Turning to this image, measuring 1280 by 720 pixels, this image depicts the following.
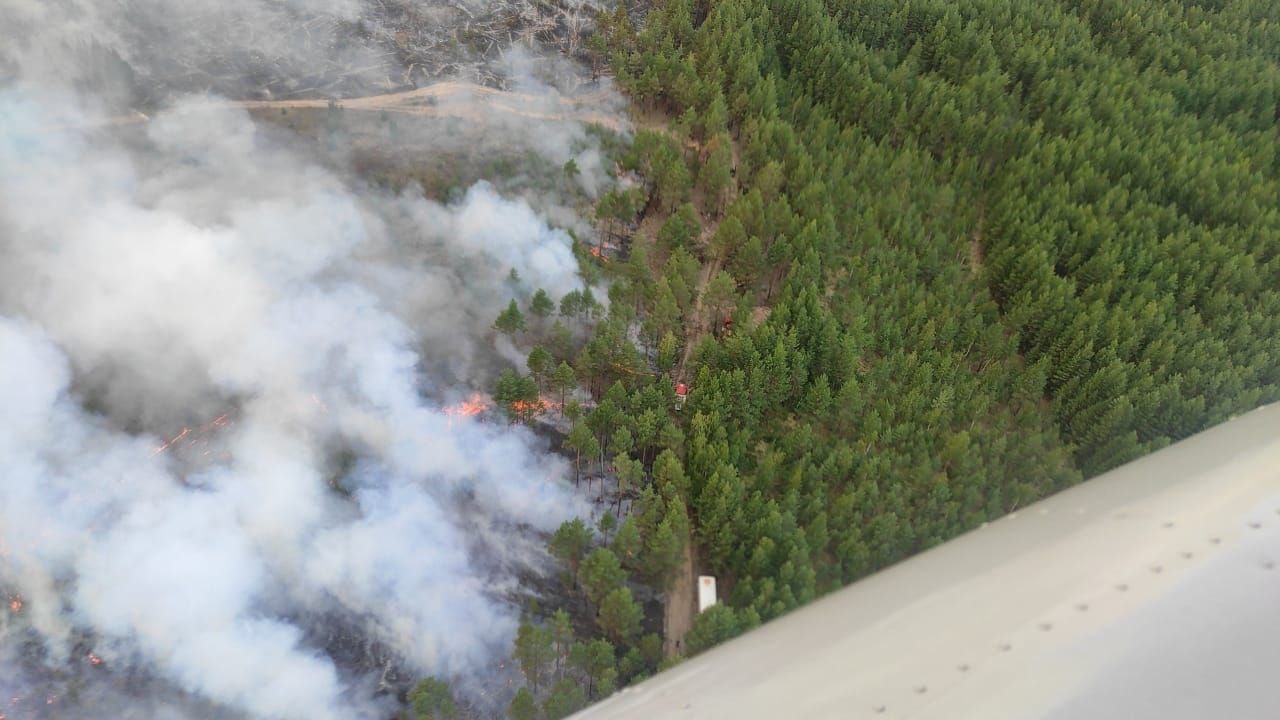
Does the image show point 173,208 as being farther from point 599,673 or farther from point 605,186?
point 599,673

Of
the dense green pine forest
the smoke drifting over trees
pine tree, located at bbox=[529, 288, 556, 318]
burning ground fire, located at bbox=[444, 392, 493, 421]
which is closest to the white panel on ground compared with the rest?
Result: the dense green pine forest

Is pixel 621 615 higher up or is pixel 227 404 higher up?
pixel 227 404

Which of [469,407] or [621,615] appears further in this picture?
[469,407]

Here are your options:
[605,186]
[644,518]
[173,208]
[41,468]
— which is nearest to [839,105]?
[605,186]

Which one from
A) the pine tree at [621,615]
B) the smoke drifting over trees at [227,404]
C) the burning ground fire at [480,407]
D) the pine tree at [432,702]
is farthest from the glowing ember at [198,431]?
the pine tree at [621,615]

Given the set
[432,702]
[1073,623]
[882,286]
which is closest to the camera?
[1073,623]

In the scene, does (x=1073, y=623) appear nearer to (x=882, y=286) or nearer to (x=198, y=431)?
(x=198, y=431)

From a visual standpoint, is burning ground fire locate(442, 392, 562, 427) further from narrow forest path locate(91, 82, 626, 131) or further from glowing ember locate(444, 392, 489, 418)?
narrow forest path locate(91, 82, 626, 131)

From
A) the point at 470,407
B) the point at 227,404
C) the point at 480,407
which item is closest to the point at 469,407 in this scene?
the point at 470,407
